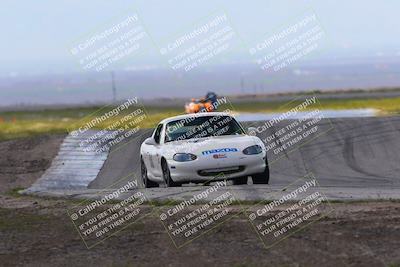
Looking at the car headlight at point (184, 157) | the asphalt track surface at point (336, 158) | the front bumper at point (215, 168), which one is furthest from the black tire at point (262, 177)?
the asphalt track surface at point (336, 158)

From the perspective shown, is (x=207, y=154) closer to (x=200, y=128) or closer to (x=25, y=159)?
(x=200, y=128)

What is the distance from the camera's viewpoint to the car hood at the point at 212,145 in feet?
49.0

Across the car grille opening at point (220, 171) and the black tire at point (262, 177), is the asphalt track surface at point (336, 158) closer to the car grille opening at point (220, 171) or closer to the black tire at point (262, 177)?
the black tire at point (262, 177)

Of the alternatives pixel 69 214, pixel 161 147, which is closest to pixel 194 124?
pixel 161 147

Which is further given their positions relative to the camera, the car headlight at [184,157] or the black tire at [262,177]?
the black tire at [262,177]

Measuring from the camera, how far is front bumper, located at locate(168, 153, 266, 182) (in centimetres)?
1488

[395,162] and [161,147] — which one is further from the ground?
[161,147]

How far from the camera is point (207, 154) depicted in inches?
587

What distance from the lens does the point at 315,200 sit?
1151cm

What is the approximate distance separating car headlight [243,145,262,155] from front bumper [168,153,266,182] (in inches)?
2.6

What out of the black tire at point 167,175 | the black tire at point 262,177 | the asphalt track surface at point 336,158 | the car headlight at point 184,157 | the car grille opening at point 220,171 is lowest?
the asphalt track surface at point 336,158

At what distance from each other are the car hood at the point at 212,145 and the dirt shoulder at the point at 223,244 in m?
3.62

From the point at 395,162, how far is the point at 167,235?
11499mm

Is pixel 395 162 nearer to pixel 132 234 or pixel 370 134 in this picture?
pixel 370 134
